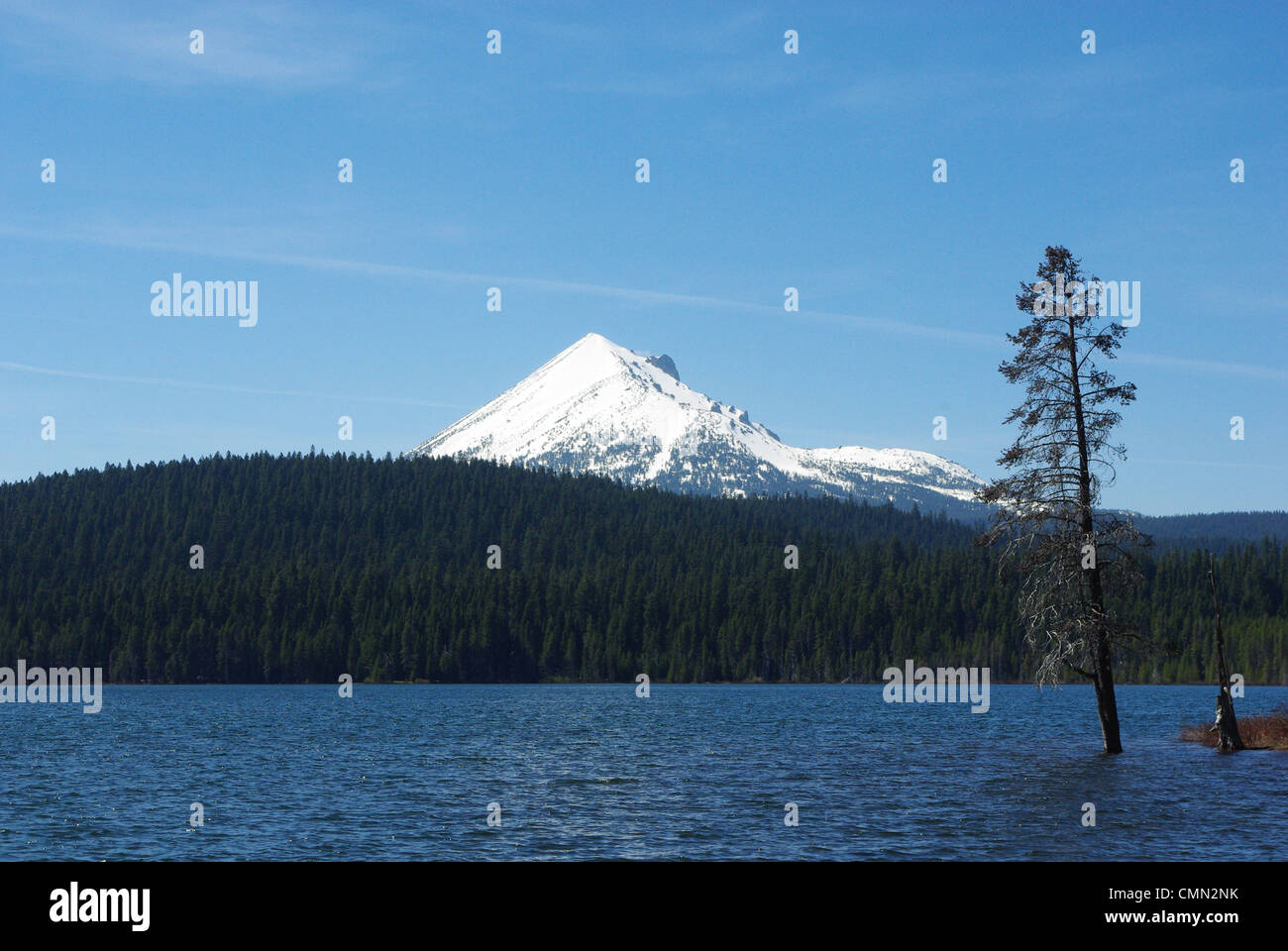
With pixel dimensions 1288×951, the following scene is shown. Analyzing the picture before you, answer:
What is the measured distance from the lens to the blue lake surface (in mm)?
33031

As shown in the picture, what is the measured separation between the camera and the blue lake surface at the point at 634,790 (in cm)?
3303

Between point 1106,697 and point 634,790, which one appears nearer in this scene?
point 634,790

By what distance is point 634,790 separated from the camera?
152 feet
